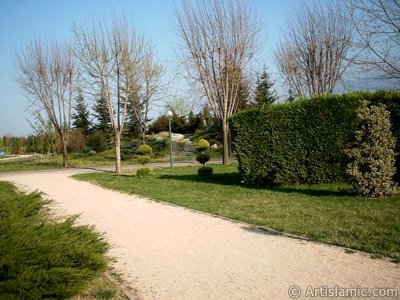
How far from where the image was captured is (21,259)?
10.4 ft

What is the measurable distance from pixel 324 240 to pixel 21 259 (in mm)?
4146

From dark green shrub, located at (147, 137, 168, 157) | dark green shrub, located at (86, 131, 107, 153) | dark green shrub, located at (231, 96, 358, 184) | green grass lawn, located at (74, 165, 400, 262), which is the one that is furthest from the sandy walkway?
dark green shrub, located at (86, 131, 107, 153)

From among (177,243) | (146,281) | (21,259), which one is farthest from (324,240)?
(21,259)

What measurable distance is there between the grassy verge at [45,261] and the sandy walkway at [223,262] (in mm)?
629

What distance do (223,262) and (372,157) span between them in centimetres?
588

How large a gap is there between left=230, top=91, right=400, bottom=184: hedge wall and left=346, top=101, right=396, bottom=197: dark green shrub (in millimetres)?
1488

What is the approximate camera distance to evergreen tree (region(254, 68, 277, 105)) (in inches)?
1364

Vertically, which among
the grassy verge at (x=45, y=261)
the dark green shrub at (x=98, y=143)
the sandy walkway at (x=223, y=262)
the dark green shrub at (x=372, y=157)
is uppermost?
the dark green shrub at (x=98, y=143)

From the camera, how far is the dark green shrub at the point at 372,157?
8.25 metres

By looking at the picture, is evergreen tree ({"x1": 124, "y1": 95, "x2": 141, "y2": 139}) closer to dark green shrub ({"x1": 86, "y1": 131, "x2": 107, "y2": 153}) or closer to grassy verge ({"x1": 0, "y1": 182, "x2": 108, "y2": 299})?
dark green shrub ({"x1": 86, "y1": 131, "x2": 107, "y2": 153})

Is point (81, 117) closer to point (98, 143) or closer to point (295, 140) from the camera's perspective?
point (98, 143)

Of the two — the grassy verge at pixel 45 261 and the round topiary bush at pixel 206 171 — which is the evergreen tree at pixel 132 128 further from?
the grassy verge at pixel 45 261

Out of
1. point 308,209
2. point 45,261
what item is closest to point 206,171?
point 308,209

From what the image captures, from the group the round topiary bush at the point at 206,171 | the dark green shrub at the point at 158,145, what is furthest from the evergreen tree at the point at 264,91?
the round topiary bush at the point at 206,171
